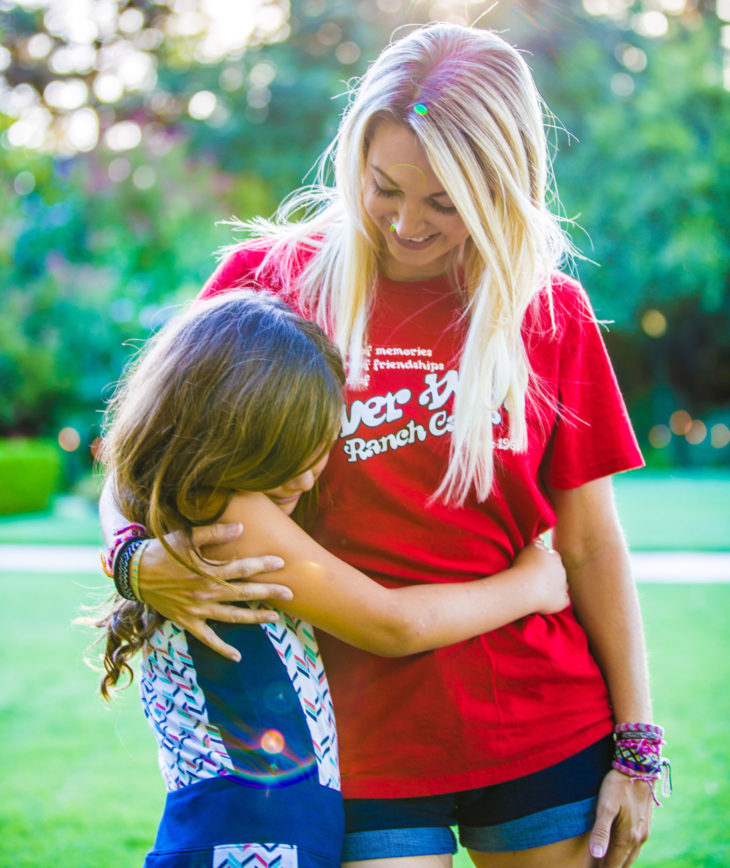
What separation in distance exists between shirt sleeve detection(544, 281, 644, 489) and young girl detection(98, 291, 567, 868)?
1.35 feet

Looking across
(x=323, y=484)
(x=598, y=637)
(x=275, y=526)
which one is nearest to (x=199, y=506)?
(x=275, y=526)

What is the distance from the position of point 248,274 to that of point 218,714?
35.8 inches

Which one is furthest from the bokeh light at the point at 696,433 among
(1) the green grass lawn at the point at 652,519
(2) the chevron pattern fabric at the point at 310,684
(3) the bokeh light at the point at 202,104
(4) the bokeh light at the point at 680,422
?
(2) the chevron pattern fabric at the point at 310,684

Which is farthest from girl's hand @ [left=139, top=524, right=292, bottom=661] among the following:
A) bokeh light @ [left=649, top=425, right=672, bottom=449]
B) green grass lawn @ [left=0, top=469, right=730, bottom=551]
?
bokeh light @ [left=649, top=425, right=672, bottom=449]

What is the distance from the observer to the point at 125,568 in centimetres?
153

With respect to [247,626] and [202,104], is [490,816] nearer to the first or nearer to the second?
[247,626]

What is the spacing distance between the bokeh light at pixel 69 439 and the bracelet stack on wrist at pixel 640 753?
766 inches

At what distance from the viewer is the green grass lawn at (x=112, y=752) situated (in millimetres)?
3346

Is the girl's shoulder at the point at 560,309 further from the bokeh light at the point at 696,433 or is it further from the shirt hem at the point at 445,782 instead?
the bokeh light at the point at 696,433

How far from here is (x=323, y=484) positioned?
1699 mm

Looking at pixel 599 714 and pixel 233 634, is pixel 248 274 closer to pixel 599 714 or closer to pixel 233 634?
pixel 233 634

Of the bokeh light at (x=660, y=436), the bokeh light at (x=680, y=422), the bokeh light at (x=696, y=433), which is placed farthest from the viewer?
the bokeh light at (x=680, y=422)

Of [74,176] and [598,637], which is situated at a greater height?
[598,637]

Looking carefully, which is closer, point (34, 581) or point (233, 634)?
point (233, 634)
